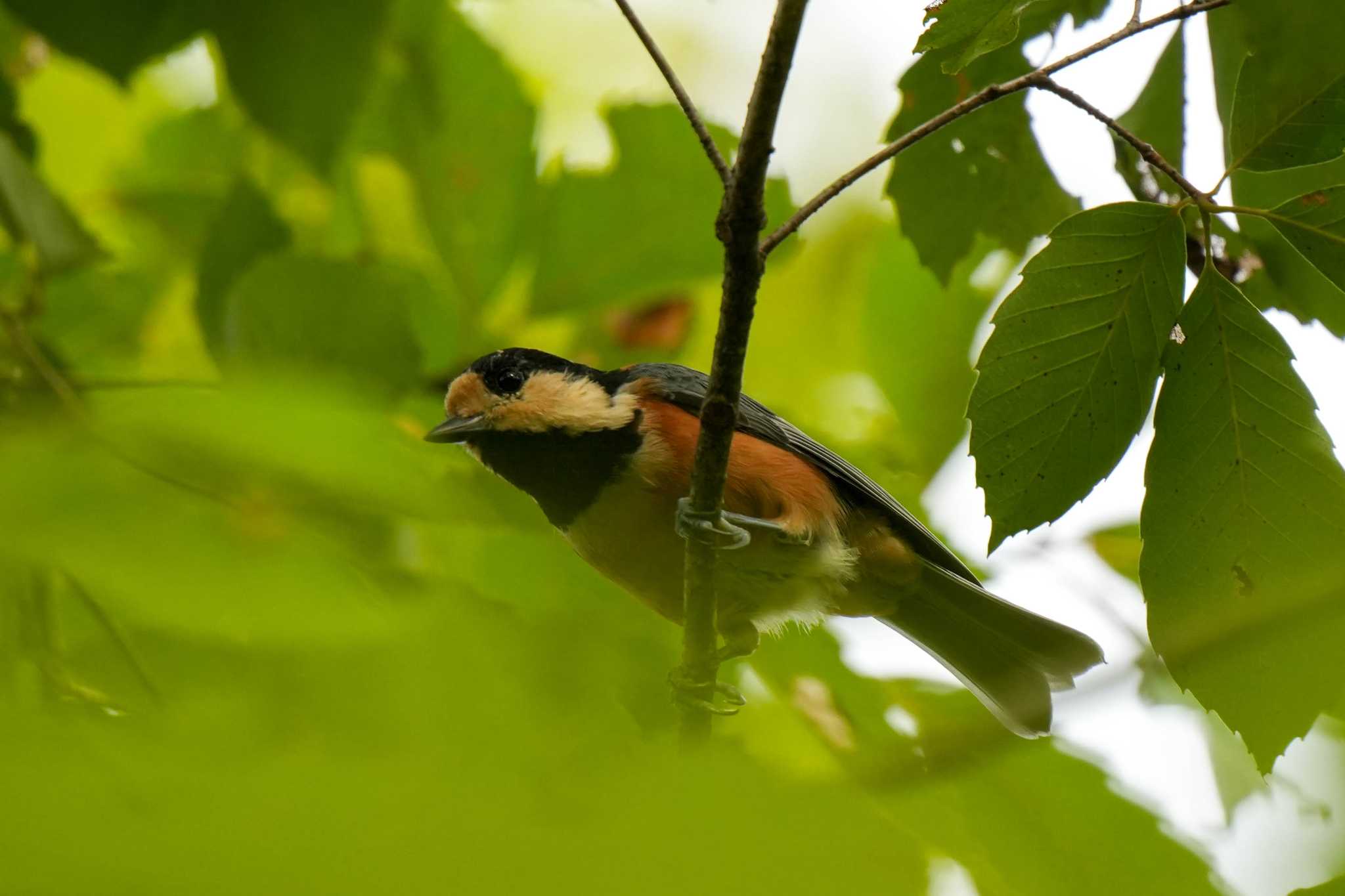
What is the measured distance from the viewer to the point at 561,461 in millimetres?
3551

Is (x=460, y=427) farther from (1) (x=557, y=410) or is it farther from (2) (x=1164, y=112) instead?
(2) (x=1164, y=112)

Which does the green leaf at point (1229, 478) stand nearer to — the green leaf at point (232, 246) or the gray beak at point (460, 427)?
the green leaf at point (232, 246)

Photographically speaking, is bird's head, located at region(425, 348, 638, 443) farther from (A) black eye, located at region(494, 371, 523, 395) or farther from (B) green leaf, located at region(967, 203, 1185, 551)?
(B) green leaf, located at region(967, 203, 1185, 551)

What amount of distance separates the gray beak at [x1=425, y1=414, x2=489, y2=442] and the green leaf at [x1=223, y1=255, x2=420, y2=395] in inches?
27.8

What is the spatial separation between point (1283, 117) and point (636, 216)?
159 centimetres

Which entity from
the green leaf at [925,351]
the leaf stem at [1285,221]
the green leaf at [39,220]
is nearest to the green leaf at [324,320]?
the green leaf at [39,220]

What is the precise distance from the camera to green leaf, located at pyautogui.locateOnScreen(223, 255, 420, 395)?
89.0 inches

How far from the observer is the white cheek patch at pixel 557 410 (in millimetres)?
3527

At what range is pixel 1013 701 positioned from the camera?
378 cm

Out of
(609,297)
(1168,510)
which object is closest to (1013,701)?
(609,297)

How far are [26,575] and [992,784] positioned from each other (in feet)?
2.56

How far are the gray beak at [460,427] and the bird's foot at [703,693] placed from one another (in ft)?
3.77

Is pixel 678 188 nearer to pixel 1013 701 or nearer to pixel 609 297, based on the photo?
pixel 609 297

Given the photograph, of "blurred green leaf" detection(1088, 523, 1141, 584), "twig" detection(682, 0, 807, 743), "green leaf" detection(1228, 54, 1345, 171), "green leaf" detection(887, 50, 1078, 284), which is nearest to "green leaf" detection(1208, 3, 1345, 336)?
"green leaf" detection(1228, 54, 1345, 171)
